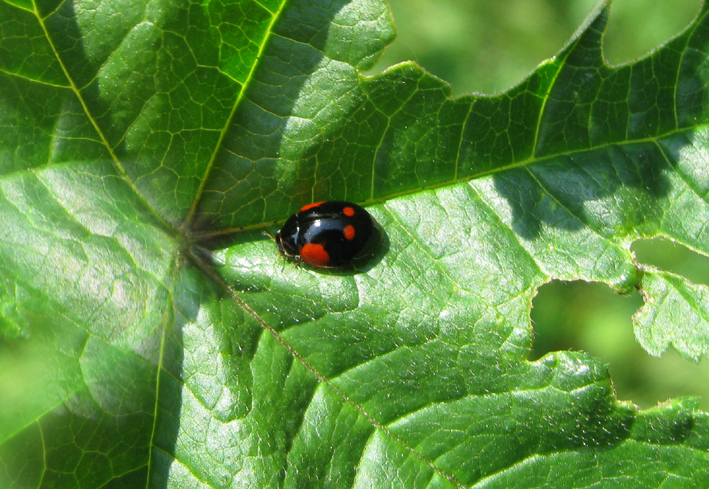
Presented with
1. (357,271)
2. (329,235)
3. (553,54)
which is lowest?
(357,271)

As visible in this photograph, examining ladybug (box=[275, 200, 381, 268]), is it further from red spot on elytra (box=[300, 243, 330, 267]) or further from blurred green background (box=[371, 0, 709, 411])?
blurred green background (box=[371, 0, 709, 411])

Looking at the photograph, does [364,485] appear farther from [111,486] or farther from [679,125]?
[679,125]

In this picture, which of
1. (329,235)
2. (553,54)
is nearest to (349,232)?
(329,235)

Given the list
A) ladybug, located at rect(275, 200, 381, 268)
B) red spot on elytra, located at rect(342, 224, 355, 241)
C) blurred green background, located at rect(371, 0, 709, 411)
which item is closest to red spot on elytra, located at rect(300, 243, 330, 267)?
ladybug, located at rect(275, 200, 381, 268)

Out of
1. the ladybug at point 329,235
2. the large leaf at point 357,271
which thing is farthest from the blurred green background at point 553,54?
the ladybug at point 329,235

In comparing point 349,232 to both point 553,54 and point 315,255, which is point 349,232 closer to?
point 315,255

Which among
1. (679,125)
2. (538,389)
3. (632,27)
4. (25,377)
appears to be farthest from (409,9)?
(25,377)
